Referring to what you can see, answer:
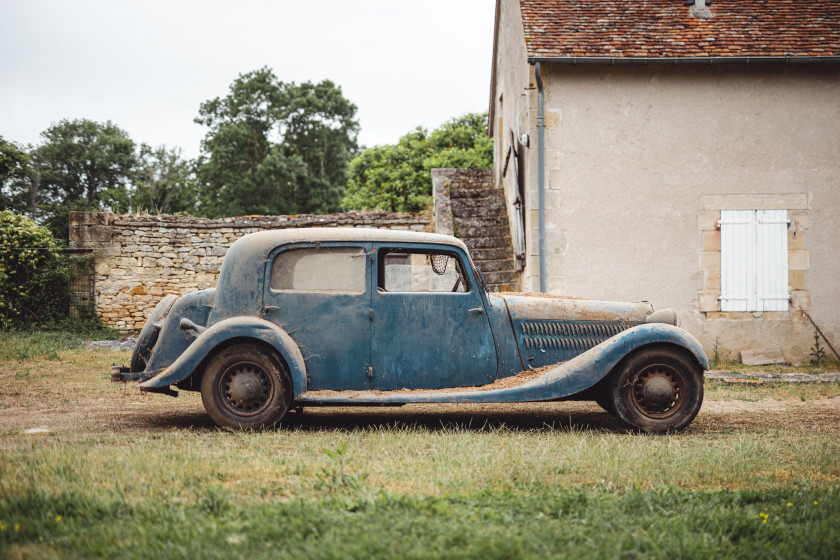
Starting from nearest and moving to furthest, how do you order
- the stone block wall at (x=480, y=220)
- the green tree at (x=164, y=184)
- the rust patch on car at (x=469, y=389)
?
the rust patch on car at (x=469, y=389), the stone block wall at (x=480, y=220), the green tree at (x=164, y=184)

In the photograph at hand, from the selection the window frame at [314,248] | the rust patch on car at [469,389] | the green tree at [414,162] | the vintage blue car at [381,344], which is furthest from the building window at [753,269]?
the green tree at [414,162]

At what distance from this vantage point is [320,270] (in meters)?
5.36

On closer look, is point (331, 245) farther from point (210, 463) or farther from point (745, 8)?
point (745, 8)

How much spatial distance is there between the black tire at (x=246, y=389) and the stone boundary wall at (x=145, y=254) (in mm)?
8490

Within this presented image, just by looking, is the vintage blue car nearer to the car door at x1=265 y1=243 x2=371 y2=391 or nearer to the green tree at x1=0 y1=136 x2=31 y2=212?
the car door at x1=265 y1=243 x2=371 y2=391

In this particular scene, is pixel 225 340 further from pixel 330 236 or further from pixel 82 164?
pixel 82 164

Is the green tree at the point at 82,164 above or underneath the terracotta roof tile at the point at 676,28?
above

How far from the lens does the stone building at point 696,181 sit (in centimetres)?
1023

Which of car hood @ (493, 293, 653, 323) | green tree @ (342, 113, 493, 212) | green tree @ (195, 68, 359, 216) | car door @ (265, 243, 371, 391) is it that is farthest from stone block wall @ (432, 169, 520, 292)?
green tree @ (195, 68, 359, 216)

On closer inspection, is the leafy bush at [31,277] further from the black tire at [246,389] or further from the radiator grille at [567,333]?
the radiator grille at [567,333]

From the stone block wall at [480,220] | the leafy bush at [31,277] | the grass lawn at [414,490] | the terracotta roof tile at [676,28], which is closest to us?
the grass lawn at [414,490]

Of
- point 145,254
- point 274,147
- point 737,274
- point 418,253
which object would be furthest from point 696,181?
point 274,147

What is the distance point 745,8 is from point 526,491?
35.5 ft

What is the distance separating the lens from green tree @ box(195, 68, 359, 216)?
108ft
